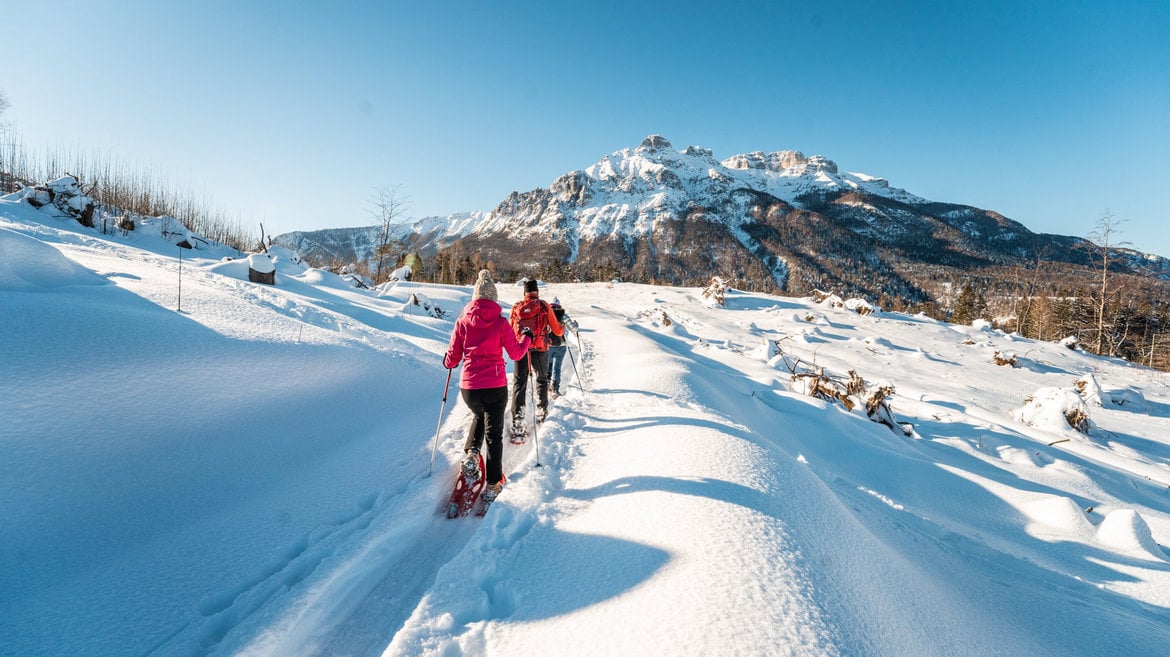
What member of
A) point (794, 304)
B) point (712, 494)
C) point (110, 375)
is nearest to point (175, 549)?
point (110, 375)

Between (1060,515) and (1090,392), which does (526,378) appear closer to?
(1060,515)

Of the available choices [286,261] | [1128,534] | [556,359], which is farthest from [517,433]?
[286,261]

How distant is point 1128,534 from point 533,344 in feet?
20.9

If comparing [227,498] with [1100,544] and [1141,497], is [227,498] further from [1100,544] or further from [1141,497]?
[1141,497]

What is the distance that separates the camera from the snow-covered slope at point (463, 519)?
2.19 metres

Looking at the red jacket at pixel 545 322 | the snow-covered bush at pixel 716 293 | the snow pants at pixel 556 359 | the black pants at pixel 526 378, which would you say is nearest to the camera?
the black pants at pixel 526 378

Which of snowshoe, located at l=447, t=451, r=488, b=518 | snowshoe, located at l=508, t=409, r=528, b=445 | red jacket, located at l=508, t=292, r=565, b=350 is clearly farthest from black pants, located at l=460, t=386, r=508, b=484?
red jacket, located at l=508, t=292, r=565, b=350

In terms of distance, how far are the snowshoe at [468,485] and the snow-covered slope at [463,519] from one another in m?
0.16

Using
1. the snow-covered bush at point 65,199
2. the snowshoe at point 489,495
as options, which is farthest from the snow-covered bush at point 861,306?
the snow-covered bush at point 65,199

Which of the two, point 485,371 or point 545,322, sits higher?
point 545,322

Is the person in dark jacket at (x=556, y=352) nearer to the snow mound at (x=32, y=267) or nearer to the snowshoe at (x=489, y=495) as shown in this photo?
the snowshoe at (x=489, y=495)

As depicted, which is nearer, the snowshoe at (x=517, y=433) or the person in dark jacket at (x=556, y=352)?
the snowshoe at (x=517, y=433)

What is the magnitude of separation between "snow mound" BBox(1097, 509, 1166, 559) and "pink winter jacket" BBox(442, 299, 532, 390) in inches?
226

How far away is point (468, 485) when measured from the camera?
13.1 ft
